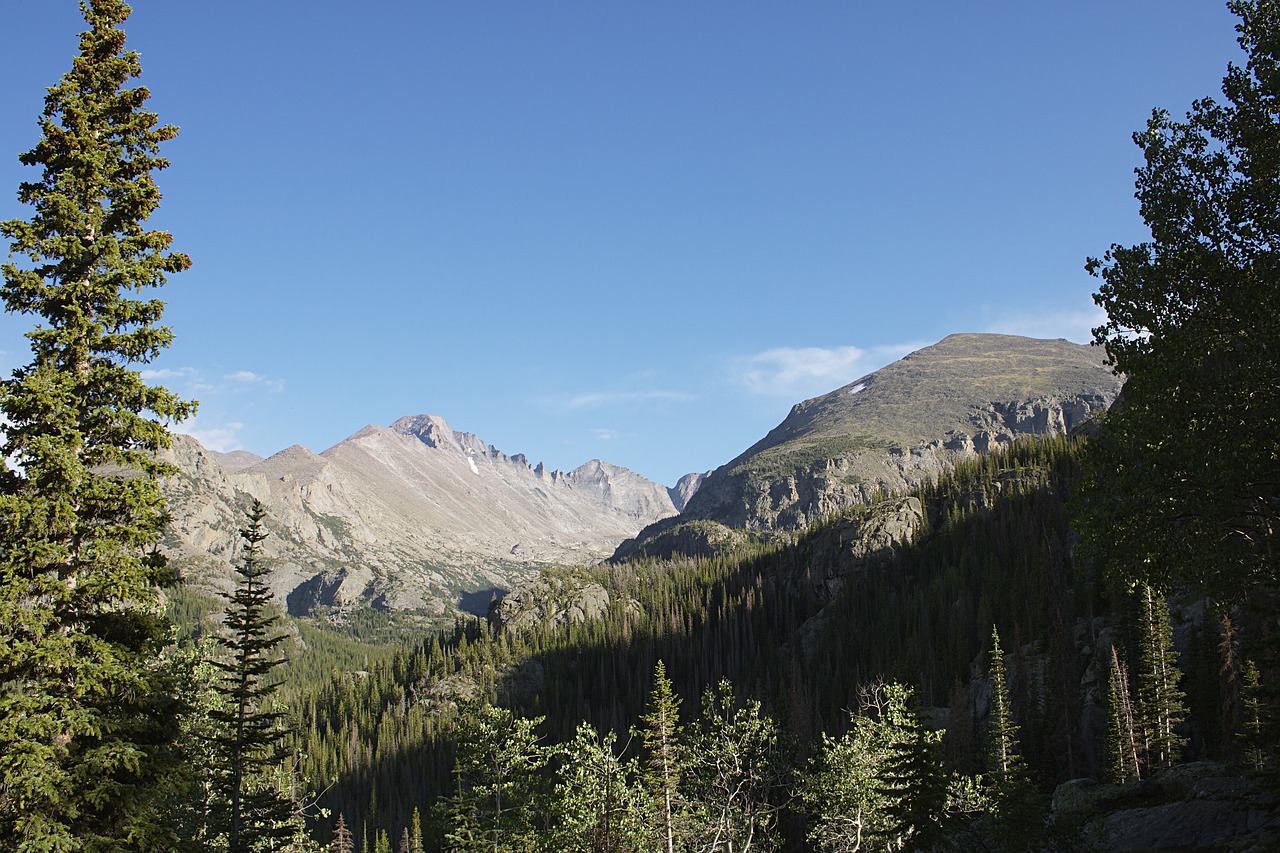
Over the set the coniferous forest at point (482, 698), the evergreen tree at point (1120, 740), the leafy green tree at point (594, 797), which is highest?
the coniferous forest at point (482, 698)

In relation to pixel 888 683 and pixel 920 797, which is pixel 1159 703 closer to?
pixel 888 683

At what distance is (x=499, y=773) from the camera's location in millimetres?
35531

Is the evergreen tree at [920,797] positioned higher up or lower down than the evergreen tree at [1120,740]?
higher up

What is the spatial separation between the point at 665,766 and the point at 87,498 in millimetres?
24327

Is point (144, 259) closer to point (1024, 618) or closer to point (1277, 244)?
point (1277, 244)

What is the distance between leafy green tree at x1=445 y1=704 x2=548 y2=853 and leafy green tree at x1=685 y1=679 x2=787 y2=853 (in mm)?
7128

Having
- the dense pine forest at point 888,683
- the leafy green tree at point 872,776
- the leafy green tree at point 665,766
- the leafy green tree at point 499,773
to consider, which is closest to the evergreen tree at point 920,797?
the leafy green tree at point 872,776

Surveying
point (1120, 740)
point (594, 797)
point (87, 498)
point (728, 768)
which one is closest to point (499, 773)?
point (594, 797)

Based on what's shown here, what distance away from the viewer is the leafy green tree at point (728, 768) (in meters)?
30.5

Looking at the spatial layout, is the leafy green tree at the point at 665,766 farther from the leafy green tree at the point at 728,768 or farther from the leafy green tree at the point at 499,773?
the leafy green tree at the point at 499,773

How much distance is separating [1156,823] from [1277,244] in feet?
64.6

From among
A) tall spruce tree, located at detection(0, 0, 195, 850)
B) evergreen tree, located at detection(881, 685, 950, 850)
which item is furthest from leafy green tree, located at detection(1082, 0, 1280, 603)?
tall spruce tree, located at detection(0, 0, 195, 850)

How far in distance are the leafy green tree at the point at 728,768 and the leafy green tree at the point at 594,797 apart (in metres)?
2.63

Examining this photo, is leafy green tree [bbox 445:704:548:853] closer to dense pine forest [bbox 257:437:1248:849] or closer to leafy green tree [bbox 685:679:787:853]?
dense pine forest [bbox 257:437:1248:849]
